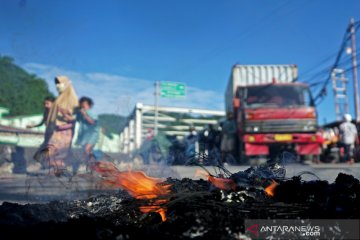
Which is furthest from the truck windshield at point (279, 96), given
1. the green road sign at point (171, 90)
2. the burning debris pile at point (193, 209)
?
the green road sign at point (171, 90)

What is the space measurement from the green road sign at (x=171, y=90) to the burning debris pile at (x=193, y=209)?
76.1 feet

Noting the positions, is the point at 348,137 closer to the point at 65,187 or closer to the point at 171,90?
the point at 65,187

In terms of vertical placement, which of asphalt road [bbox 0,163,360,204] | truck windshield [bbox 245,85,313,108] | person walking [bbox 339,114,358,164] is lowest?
asphalt road [bbox 0,163,360,204]

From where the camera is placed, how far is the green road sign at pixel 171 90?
2666 cm

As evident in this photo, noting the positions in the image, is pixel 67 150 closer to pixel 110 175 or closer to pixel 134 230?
pixel 110 175

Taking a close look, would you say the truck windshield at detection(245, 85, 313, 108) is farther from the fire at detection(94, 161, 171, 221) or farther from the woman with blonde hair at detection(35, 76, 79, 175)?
the fire at detection(94, 161, 171, 221)

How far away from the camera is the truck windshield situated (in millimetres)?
12555

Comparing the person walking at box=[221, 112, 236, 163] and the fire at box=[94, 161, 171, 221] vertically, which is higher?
the person walking at box=[221, 112, 236, 163]

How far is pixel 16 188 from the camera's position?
641cm

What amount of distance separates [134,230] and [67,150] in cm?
659

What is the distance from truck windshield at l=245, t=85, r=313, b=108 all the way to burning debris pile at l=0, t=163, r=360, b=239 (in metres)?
9.28

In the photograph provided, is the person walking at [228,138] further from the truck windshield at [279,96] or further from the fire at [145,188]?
the fire at [145,188]

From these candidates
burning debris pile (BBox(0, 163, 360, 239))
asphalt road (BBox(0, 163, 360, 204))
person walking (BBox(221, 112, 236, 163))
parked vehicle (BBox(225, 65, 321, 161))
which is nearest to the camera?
burning debris pile (BBox(0, 163, 360, 239))

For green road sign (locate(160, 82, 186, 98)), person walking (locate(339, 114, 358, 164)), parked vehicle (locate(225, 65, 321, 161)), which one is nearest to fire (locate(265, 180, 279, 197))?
parked vehicle (locate(225, 65, 321, 161))
